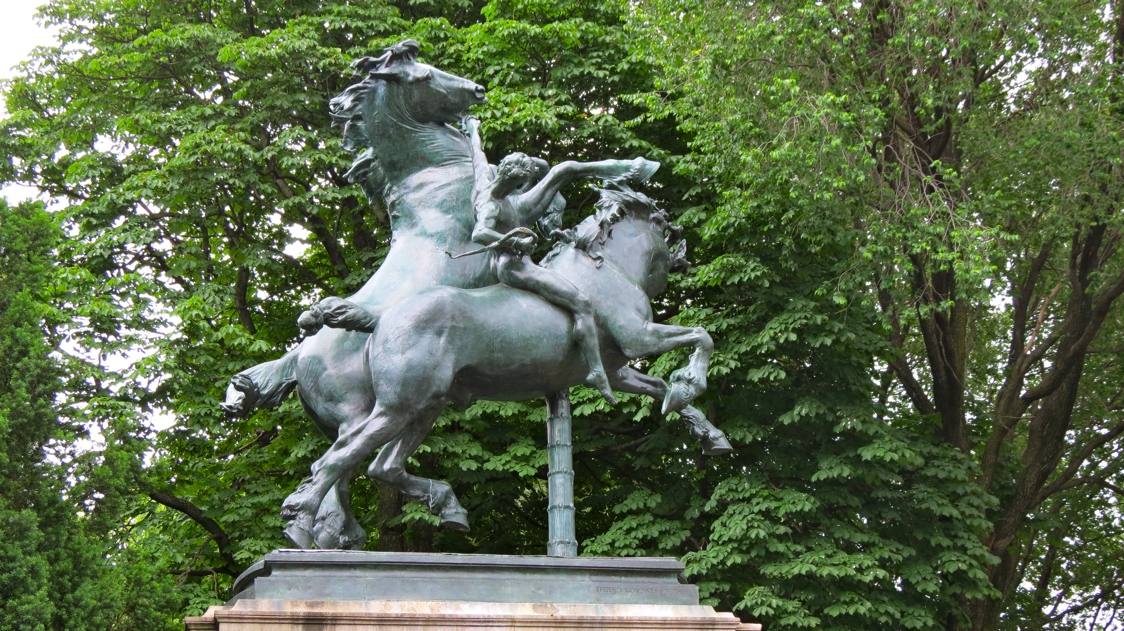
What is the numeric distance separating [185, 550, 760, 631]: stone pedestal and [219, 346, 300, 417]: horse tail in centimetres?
111

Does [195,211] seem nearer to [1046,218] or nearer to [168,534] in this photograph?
[168,534]

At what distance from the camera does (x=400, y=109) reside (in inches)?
337

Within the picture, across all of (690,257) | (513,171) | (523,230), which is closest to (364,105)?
(513,171)

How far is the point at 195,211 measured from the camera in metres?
18.8

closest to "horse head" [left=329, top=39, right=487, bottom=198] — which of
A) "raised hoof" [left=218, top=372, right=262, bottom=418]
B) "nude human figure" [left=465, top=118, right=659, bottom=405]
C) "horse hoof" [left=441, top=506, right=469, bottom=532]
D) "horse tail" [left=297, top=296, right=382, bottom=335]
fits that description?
"nude human figure" [left=465, top=118, right=659, bottom=405]

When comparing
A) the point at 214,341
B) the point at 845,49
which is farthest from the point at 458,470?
the point at 845,49

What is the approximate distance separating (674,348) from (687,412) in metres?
0.60

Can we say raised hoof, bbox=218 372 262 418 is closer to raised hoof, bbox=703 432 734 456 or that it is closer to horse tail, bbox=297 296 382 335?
horse tail, bbox=297 296 382 335

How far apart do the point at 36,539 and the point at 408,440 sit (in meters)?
5.62

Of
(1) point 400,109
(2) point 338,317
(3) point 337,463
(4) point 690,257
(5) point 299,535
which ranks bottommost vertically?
(5) point 299,535

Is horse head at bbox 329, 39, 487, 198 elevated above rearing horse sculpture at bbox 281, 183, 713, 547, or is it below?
above

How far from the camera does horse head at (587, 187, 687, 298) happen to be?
28.2 feet

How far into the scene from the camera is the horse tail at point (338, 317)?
7.45m

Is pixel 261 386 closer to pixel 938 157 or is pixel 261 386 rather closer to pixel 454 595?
pixel 454 595
